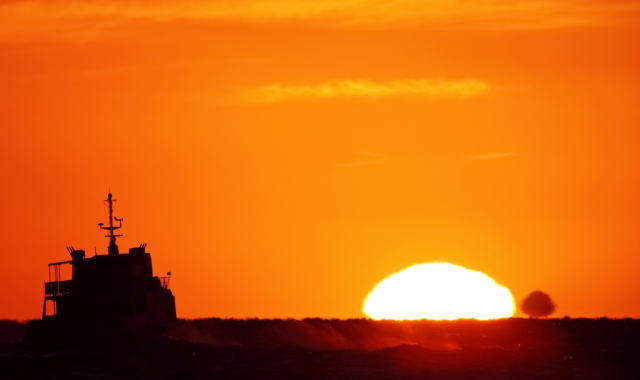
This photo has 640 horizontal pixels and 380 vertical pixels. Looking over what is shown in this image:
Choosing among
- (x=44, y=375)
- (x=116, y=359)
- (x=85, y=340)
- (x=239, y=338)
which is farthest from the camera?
(x=239, y=338)

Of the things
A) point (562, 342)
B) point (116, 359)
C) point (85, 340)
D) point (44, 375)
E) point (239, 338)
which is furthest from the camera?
point (239, 338)

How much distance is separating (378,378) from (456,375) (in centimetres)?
427

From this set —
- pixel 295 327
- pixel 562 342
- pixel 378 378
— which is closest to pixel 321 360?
pixel 378 378

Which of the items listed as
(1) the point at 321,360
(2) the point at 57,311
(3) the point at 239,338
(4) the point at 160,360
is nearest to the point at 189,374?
(4) the point at 160,360

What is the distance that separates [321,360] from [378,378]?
8.87m

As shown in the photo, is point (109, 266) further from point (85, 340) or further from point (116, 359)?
point (116, 359)

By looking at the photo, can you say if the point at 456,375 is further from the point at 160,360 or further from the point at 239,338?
the point at 239,338

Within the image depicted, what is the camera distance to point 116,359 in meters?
84.3

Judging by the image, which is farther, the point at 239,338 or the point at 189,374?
the point at 239,338

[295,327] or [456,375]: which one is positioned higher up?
[295,327]

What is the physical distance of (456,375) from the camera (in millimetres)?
81125

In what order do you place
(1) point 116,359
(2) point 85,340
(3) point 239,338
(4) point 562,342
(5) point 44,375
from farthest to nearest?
(3) point 239,338, (4) point 562,342, (2) point 85,340, (1) point 116,359, (5) point 44,375

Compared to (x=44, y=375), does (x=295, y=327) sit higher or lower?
higher

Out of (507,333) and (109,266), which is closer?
(109,266)
